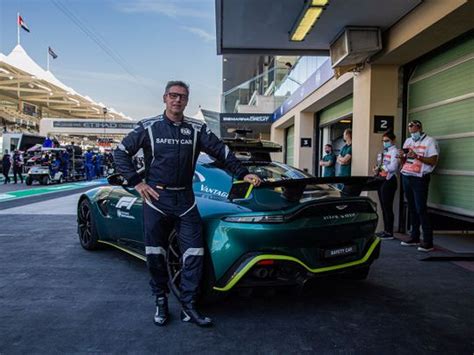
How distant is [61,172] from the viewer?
2044cm

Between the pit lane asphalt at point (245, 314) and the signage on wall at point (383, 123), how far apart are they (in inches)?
103

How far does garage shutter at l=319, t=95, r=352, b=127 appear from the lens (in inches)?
396

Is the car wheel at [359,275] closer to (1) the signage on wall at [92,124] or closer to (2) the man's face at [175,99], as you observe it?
(2) the man's face at [175,99]

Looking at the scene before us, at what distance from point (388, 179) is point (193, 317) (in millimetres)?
4300

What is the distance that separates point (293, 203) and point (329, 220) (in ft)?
1.05

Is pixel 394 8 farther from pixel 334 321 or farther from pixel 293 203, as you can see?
pixel 334 321

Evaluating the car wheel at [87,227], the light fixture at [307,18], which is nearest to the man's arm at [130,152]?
the car wheel at [87,227]

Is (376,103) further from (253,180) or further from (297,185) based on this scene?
(253,180)

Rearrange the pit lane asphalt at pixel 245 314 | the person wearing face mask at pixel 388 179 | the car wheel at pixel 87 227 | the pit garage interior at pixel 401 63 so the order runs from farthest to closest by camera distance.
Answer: the person wearing face mask at pixel 388 179 < the pit garage interior at pixel 401 63 < the car wheel at pixel 87 227 < the pit lane asphalt at pixel 245 314

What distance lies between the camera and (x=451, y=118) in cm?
589

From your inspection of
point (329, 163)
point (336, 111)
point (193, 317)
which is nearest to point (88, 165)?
point (336, 111)

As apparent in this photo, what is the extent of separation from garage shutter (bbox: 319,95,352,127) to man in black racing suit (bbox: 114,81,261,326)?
293 inches

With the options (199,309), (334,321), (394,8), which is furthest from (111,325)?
(394,8)

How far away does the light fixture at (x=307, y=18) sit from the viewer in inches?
221
